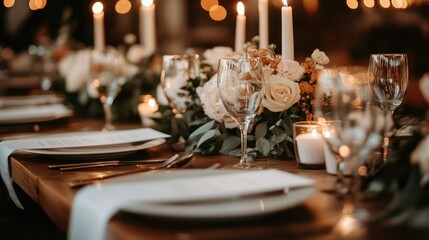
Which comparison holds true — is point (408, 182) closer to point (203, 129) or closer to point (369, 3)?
point (203, 129)

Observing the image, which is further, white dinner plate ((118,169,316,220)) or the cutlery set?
the cutlery set

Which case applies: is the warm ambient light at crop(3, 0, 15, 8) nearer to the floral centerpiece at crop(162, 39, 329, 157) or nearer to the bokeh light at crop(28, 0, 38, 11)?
the bokeh light at crop(28, 0, 38, 11)

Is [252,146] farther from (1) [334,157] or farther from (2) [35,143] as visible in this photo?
(2) [35,143]

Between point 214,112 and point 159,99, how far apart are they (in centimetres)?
64

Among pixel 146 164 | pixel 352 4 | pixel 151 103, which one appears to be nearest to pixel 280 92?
pixel 146 164

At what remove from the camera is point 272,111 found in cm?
161

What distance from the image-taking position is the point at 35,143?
180 centimetres

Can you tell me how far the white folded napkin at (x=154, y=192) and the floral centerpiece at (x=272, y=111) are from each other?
0.45 m

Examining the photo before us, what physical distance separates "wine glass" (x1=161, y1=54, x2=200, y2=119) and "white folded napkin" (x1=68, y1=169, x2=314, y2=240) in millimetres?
817

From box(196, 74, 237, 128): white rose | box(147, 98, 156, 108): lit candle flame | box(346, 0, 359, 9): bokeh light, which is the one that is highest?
box(346, 0, 359, 9): bokeh light

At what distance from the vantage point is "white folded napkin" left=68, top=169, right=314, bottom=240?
1.01 m

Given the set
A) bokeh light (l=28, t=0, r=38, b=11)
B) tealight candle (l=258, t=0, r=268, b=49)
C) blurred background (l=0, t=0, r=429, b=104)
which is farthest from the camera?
bokeh light (l=28, t=0, r=38, b=11)

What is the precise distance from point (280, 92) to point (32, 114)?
132 centimetres

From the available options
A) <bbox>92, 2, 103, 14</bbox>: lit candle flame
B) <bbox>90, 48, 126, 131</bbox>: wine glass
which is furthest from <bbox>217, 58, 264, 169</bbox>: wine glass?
<bbox>92, 2, 103, 14</bbox>: lit candle flame
